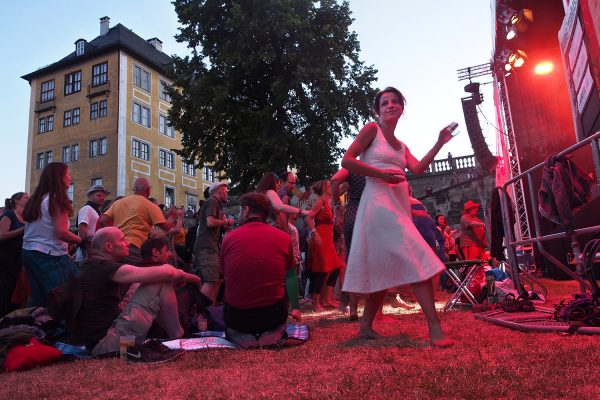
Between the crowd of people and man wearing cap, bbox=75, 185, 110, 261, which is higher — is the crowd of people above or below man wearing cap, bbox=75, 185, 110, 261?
below

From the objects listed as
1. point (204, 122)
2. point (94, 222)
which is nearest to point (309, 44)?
point (204, 122)

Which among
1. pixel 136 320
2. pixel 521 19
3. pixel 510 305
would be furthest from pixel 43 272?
pixel 521 19

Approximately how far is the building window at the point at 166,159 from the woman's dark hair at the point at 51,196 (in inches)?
1516

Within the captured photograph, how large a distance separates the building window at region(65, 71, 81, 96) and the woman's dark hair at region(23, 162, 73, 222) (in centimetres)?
4146

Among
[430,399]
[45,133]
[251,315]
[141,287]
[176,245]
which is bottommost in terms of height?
[430,399]

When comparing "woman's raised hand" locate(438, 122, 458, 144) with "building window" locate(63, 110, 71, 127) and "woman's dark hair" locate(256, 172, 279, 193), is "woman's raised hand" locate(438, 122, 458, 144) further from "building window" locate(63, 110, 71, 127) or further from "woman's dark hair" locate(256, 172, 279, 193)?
"building window" locate(63, 110, 71, 127)

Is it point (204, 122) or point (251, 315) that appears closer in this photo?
point (251, 315)

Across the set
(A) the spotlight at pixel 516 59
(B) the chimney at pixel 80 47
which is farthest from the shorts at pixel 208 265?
(B) the chimney at pixel 80 47

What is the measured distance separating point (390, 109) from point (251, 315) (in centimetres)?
206

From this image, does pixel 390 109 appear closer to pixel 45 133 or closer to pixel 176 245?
pixel 176 245

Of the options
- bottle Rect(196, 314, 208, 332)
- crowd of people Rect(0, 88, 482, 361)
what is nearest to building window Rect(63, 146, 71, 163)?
crowd of people Rect(0, 88, 482, 361)

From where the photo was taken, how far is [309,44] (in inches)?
816

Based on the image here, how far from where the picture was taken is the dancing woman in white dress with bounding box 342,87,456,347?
11.7 ft

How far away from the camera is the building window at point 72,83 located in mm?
42375
